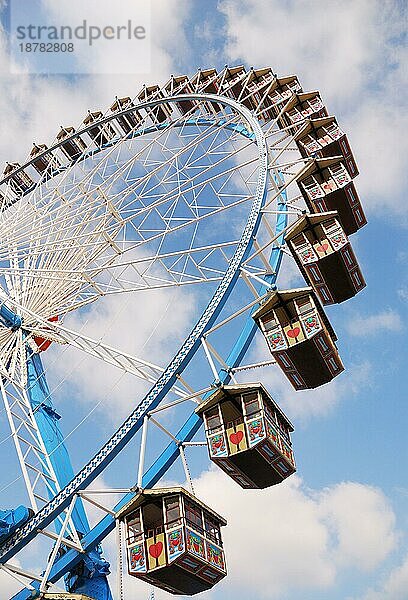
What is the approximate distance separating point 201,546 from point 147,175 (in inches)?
396

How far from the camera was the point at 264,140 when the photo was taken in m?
15.6

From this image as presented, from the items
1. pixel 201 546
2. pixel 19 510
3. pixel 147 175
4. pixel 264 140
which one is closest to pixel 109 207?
pixel 147 175

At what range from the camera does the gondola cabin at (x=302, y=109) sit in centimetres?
1911

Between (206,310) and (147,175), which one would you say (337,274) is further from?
(147,175)

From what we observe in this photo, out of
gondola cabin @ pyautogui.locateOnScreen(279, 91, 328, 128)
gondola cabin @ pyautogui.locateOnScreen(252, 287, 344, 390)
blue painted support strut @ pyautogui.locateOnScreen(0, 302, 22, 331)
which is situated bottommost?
gondola cabin @ pyautogui.locateOnScreen(252, 287, 344, 390)

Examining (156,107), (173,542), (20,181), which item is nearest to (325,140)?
(156,107)

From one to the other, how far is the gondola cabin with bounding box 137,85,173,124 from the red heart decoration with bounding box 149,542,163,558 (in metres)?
15.3

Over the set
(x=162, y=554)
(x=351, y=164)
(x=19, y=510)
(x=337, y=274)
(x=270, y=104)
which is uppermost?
(x=270, y=104)

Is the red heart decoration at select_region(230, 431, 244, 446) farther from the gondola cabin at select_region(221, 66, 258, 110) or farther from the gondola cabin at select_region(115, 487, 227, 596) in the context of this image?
the gondola cabin at select_region(221, 66, 258, 110)

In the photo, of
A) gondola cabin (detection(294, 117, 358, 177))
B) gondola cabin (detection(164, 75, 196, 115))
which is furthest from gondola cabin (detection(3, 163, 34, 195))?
gondola cabin (detection(294, 117, 358, 177))

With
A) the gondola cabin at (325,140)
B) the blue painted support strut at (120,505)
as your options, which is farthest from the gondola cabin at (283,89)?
the blue painted support strut at (120,505)

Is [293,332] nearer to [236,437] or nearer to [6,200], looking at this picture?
[236,437]

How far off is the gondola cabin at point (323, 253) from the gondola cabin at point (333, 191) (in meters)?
1.43

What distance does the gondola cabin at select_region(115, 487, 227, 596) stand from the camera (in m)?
9.66
